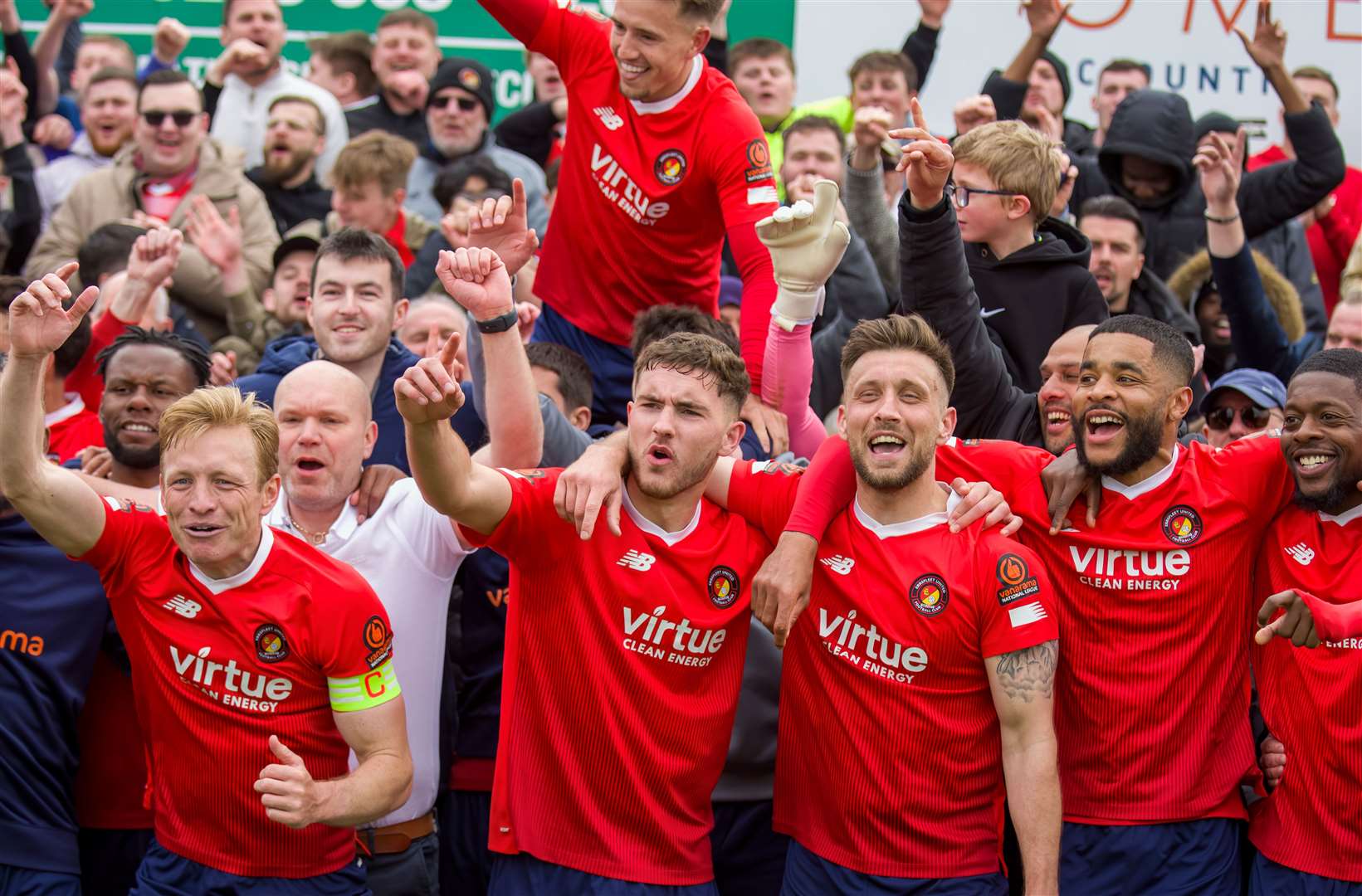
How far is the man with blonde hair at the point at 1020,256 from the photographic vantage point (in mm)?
6391

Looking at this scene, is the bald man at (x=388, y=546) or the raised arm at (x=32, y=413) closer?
the raised arm at (x=32, y=413)

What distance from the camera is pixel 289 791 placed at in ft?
14.4

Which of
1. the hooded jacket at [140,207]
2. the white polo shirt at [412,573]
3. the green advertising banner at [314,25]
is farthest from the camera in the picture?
the green advertising banner at [314,25]

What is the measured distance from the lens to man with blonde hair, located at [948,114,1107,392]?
6391 millimetres

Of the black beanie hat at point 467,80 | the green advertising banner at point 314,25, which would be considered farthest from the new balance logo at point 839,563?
the green advertising banner at point 314,25

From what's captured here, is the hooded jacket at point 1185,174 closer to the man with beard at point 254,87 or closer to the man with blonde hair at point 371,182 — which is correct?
the man with blonde hair at point 371,182

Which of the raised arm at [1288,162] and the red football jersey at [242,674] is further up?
the raised arm at [1288,162]

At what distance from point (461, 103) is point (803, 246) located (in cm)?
472

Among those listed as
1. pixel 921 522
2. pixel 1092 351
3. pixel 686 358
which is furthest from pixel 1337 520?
pixel 686 358

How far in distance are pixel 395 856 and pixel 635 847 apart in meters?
1.06

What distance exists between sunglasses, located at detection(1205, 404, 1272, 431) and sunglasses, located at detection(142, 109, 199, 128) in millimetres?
5650

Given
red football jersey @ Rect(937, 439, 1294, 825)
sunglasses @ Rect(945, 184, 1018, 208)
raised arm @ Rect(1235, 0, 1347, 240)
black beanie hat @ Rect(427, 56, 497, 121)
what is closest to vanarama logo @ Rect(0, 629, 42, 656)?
red football jersey @ Rect(937, 439, 1294, 825)

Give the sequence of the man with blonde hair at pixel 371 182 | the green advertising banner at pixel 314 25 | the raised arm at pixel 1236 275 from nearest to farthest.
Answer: the raised arm at pixel 1236 275 → the man with blonde hair at pixel 371 182 → the green advertising banner at pixel 314 25

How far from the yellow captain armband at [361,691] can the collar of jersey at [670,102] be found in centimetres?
259
